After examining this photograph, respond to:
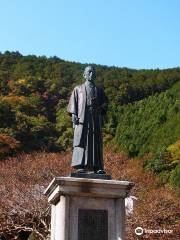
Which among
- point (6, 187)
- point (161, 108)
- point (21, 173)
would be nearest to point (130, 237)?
point (6, 187)

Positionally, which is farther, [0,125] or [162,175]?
[0,125]

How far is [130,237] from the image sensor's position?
18.9 m

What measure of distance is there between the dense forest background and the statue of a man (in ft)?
60.5

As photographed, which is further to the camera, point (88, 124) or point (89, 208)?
point (88, 124)

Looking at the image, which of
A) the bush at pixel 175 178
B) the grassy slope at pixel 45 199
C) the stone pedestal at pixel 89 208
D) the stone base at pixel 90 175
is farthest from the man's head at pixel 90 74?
the bush at pixel 175 178

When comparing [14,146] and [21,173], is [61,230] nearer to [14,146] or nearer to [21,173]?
[21,173]

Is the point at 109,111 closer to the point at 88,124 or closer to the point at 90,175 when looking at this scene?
the point at 88,124

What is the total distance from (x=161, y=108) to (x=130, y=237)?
61.3 ft

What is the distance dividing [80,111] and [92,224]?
1952 mm

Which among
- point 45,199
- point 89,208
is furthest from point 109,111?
point 89,208

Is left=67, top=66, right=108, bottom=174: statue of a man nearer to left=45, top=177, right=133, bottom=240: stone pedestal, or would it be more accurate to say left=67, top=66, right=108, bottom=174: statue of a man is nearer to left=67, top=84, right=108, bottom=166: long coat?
left=67, top=84, right=108, bottom=166: long coat

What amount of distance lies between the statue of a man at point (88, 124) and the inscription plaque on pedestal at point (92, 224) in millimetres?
697

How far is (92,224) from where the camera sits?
8680 millimetres

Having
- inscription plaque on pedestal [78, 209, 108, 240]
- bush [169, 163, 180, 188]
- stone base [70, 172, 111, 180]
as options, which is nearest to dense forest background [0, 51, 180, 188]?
bush [169, 163, 180, 188]
